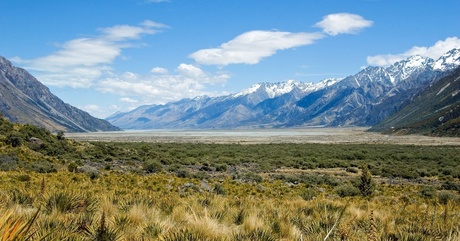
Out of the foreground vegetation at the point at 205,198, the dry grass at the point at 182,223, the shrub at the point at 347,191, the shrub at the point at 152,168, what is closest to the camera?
the dry grass at the point at 182,223

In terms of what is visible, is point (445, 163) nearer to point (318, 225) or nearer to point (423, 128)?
point (318, 225)

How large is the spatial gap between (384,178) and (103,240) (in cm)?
3372

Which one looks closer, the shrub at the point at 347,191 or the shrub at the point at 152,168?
the shrub at the point at 347,191

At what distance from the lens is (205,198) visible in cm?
1091

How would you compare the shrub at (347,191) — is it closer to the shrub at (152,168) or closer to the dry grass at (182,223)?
the dry grass at (182,223)

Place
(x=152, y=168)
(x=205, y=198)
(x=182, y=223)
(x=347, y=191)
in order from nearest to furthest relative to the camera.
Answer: (x=182, y=223)
(x=205, y=198)
(x=347, y=191)
(x=152, y=168)

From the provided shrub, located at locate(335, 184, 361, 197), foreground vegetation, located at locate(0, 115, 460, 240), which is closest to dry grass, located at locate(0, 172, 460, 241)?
foreground vegetation, located at locate(0, 115, 460, 240)

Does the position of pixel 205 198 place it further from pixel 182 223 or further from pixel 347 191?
pixel 347 191

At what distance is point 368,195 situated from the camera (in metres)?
21.3

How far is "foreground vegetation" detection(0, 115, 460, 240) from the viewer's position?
5.40 m

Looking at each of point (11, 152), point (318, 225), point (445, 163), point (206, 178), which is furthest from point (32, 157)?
point (445, 163)

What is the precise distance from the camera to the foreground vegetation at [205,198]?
17.7 feet

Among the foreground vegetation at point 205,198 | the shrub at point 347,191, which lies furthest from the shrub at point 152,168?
the shrub at point 347,191

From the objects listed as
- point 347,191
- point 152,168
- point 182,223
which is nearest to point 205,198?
point 182,223
